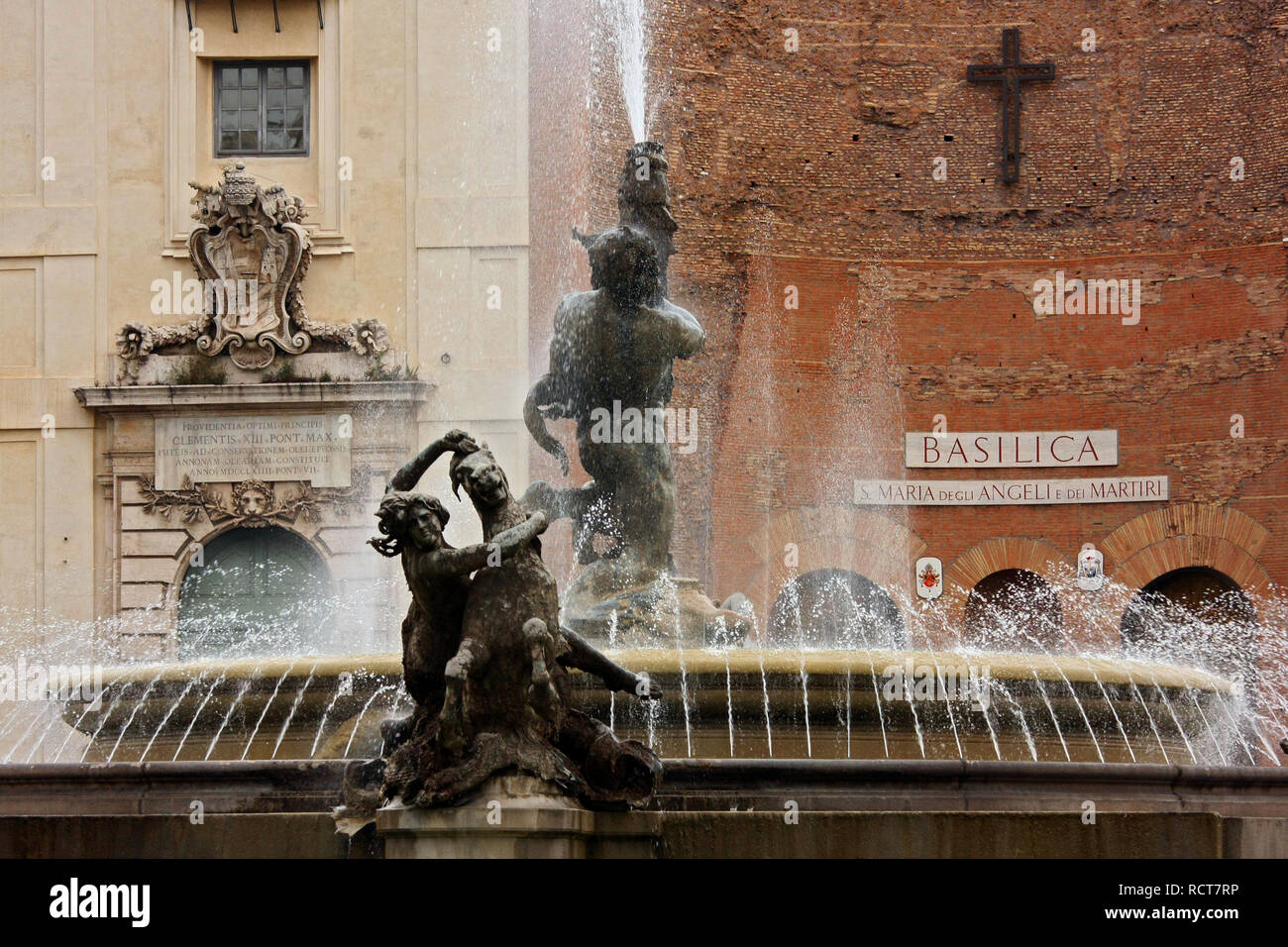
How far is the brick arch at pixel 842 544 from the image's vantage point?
21.5 metres

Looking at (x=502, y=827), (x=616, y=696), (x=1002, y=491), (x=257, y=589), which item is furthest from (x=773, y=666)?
(x=1002, y=491)

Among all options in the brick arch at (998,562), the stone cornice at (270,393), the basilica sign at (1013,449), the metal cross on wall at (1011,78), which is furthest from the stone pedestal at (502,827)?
the metal cross on wall at (1011,78)

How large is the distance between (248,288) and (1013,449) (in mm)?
9271

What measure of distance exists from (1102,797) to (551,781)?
2.08 meters

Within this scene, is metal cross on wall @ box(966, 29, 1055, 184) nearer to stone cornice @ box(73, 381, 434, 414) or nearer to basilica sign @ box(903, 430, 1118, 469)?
basilica sign @ box(903, 430, 1118, 469)

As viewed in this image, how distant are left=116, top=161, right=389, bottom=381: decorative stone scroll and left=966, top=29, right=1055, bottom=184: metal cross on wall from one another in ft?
27.6

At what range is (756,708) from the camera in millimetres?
7180

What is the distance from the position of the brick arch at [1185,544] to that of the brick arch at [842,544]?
2362mm

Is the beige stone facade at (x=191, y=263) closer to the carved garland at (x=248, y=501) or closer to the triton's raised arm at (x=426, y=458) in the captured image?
the carved garland at (x=248, y=501)

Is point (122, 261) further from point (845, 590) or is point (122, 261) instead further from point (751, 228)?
point (845, 590)

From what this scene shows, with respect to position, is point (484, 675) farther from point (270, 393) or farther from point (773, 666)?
point (270, 393)

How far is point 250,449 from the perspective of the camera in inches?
761

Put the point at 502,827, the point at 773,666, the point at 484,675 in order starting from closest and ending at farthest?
the point at 502,827 < the point at 484,675 < the point at 773,666

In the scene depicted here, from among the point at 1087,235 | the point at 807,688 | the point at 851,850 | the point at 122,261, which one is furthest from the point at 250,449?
the point at 851,850
